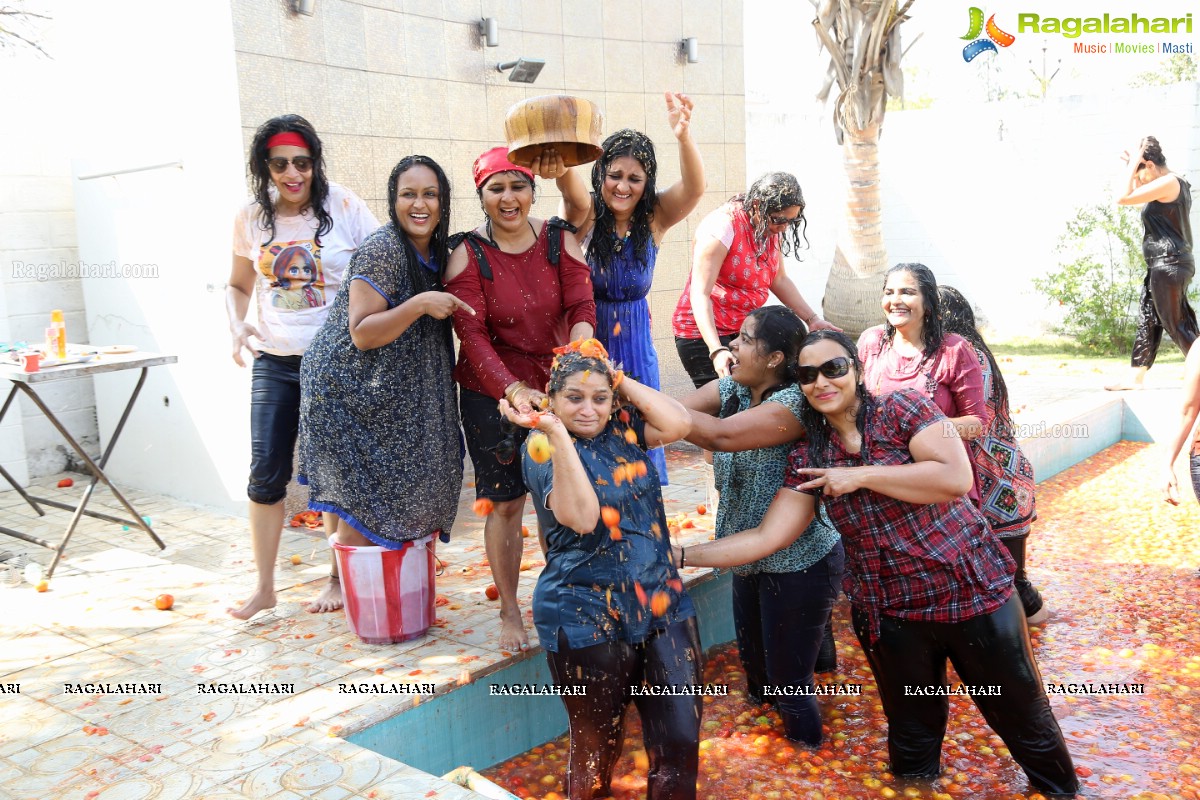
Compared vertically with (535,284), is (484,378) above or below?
below

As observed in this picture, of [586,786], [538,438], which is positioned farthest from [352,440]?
[586,786]

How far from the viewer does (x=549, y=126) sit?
378 cm

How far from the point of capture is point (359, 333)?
3732mm

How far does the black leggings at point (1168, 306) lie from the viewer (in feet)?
27.9

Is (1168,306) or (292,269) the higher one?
(292,269)

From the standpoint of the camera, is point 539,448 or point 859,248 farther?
point 859,248

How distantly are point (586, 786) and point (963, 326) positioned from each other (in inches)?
108

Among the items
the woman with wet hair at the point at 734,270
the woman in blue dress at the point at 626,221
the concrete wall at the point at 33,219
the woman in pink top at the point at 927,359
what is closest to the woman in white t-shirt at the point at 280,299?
the woman in blue dress at the point at 626,221

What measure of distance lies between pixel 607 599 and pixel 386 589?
1.25m

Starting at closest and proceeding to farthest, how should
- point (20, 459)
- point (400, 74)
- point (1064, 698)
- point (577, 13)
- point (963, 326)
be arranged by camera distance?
point (1064, 698) → point (963, 326) → point (400, 74) → point (20, 459) → point (577, 13)

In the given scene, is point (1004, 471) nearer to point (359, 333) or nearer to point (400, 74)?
point (359, 333)

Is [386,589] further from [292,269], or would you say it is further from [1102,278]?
[1102,278]

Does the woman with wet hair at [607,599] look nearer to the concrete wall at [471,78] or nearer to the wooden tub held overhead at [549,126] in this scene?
the wooden tub held overhead at [549,126]

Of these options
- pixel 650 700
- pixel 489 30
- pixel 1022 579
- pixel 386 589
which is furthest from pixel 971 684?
pixel 489 30
